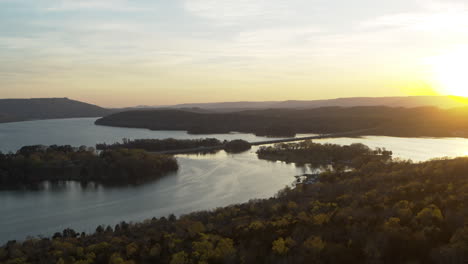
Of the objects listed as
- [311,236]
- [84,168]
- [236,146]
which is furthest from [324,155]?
[311,236]

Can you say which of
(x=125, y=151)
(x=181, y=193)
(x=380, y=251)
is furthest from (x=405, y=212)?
(x=125, y=151)

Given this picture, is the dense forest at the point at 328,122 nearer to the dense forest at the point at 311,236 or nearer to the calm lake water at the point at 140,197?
the calm lake water at the point at 140,197

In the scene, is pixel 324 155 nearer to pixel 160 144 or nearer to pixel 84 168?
pixel 160 144

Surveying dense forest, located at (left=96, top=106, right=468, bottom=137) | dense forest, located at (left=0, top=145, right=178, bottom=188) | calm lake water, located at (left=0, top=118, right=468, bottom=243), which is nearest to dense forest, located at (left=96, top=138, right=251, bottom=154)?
calm lake water, located at (left=0, top=118, right=468, bottom=243)

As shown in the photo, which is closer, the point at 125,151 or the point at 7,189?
the point at 7,189

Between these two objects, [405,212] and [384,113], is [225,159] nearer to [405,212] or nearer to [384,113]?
[405,212]
